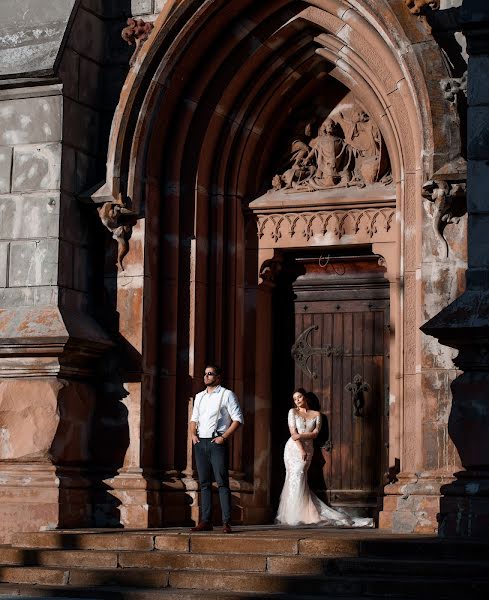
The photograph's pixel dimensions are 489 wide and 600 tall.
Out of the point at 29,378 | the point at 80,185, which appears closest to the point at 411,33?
the point at 80,185

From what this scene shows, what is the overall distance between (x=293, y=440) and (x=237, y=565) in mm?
3741

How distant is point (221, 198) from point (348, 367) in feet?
7.53

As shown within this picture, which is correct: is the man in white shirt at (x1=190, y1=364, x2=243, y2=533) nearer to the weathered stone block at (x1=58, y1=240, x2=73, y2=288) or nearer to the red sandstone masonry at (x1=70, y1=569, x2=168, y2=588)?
the red sandstone masonry at (x1=70, y1=569, x2=168, y2=588)

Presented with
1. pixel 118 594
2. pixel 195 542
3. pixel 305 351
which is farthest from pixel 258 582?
pixel 305 351

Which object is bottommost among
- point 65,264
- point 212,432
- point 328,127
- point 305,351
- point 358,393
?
point 212,432

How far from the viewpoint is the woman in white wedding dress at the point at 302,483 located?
15.3 metres

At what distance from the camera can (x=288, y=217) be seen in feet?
52.5

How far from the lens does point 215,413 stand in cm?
1371

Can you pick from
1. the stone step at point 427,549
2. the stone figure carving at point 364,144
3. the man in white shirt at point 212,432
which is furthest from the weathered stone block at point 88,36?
the stone step at point 427,549

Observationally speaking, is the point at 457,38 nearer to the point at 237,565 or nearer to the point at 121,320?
the point at 121,320

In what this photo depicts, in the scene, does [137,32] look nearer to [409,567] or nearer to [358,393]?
[358,393]

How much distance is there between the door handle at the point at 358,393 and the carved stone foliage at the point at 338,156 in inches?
83.0

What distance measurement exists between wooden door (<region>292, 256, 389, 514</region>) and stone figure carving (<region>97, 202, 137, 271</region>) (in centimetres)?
214

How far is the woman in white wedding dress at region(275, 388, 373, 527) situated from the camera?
50.2 ft
